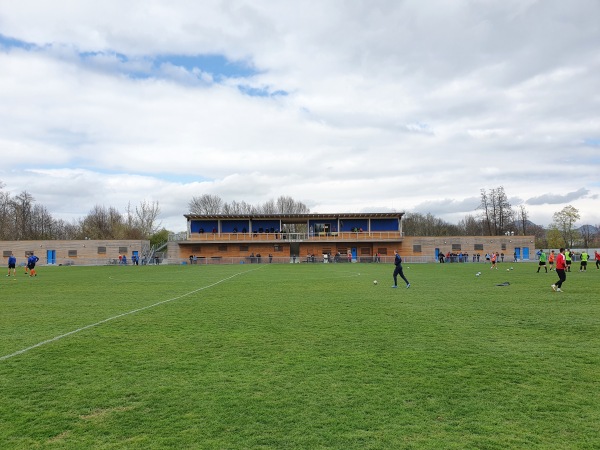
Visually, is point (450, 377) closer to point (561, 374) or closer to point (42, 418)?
point (561, 374)

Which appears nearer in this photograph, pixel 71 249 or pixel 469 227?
pixel 71 249

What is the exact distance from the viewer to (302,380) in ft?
22.0

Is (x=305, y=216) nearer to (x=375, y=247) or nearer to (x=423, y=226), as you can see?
(x=375, y=247)

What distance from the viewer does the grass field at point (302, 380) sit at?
4863mm

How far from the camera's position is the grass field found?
16.0ft

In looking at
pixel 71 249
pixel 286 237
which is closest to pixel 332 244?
pixel 286 237

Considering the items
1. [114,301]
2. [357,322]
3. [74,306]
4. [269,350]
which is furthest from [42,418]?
[114,301]

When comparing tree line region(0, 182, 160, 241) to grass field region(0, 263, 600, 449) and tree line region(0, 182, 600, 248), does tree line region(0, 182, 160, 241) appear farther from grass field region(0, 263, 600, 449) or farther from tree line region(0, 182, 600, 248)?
grass field region(0, 263, 600, 449)

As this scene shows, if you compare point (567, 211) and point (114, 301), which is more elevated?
point (567, 211)

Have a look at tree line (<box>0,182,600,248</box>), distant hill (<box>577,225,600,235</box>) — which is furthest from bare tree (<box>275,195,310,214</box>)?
distant hill (<box>577,225,600,235</box>)

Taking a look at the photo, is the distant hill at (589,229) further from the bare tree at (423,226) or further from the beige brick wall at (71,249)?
the beige brick wall at (71,249)

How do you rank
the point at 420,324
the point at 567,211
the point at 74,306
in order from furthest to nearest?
1. the point at 567,211
2. the point at 74,306
3. the point at 420,324

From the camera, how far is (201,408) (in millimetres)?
5605

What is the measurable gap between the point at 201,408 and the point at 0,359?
4.44 m
